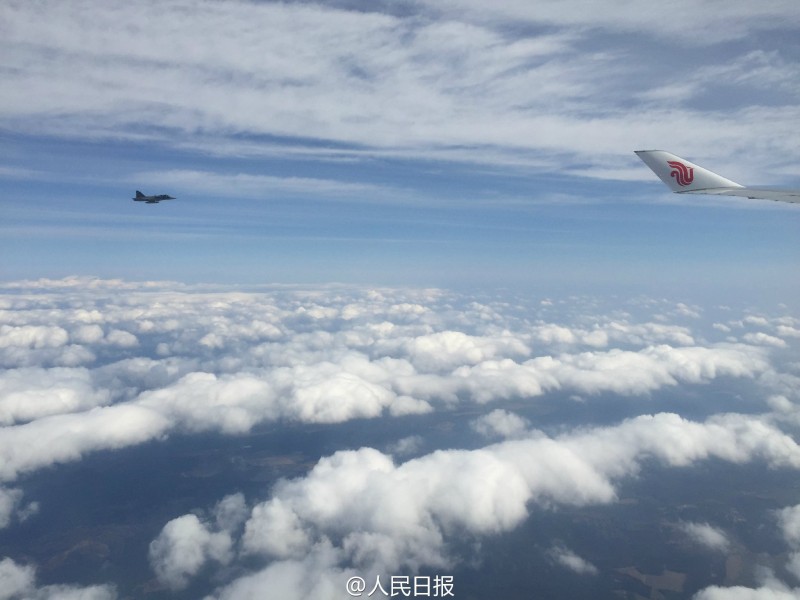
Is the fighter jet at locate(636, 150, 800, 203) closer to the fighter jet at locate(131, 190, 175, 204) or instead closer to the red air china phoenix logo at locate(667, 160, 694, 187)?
the red air china phoenix logo at locate(667, 160, 694, 187)

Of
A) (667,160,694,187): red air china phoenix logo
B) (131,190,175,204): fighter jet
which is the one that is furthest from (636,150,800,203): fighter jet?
(131,190,175,204): fighter jet

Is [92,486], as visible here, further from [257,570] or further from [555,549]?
[555,549]

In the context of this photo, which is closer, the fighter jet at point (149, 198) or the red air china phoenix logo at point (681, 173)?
the red air china phoenix logo at point (681, 173)

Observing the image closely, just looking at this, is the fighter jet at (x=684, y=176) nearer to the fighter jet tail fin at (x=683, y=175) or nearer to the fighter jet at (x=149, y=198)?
the fighter jet tail fin at (x=683, y=175)

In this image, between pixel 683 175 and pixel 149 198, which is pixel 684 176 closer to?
pixel 683 175

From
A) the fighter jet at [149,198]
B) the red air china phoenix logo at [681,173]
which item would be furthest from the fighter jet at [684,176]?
the fighter jet at [149,198]

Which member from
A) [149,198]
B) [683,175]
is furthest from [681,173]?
[149,198]

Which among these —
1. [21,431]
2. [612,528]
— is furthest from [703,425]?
[21,431]
